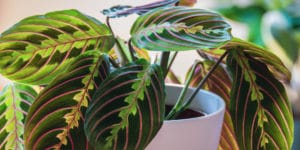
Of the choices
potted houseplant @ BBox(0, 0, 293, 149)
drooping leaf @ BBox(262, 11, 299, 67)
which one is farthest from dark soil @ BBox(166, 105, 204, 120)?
drooping leaf @ BBox(262, 11, 299, 67)

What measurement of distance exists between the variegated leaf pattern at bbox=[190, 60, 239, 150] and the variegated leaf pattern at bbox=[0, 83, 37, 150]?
11.9 inches

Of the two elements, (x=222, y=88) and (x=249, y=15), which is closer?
(x=222, y=88)

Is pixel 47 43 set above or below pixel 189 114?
above

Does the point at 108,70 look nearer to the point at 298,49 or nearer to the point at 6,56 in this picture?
the point at 6,56

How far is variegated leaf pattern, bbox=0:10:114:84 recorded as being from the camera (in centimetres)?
49

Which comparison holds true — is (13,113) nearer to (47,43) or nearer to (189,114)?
(47,43)

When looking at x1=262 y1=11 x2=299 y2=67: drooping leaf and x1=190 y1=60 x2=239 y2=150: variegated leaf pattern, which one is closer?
x1=190 y1=60 x2=239 y2=150: variegated leaf pattern

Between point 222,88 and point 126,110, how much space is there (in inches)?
11.9

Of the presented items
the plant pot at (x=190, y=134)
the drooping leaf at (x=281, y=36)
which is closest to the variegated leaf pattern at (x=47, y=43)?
the plant pot at (x=190, y=134)

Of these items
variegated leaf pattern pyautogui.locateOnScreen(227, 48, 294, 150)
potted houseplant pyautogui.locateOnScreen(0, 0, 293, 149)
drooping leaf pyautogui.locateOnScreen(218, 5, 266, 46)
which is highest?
drooping leaf pyautogui.locateOnScreen(218, 5, 266, 46)

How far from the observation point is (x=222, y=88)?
0.70 m

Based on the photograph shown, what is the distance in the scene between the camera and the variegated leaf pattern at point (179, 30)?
1.45ft

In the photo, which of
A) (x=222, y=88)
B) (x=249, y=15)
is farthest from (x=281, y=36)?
(x=222, y=88)

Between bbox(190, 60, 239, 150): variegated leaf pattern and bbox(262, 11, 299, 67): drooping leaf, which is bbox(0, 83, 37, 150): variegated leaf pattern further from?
bbox(262, 11, 299, 67): drooping leaf
